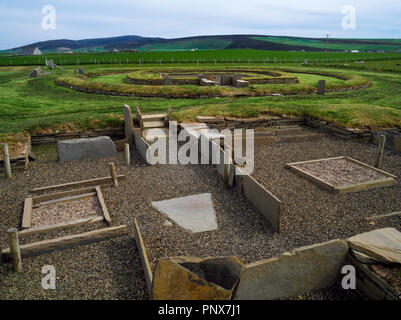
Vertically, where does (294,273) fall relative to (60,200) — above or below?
above

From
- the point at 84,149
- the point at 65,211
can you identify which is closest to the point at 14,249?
the point at 65,211

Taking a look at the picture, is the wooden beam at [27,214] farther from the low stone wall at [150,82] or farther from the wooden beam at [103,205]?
the low stone wall at [150,82]

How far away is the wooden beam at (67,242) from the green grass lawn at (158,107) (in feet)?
27.2

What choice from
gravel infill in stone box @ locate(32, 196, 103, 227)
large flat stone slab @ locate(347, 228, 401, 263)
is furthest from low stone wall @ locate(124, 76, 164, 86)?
large flat stone slab @ locate(347, 228, 401, 263)

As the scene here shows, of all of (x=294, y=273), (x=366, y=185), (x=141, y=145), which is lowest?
(x=294, y=273)

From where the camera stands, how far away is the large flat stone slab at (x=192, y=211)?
717 centimetres

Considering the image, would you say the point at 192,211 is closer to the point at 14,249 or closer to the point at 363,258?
the point at 14,249

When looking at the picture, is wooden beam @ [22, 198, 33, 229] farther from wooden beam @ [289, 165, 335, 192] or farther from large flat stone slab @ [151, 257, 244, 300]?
wooden beam @ [289, 165, 335, 192]

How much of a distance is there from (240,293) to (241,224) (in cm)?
260

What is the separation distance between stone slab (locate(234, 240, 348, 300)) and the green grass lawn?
33.6ft

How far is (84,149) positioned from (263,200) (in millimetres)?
7569

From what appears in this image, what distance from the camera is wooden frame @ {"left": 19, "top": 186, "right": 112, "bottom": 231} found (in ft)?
23.0

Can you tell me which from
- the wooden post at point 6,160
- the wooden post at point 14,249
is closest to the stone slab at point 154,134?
the wooden post at point 6,160

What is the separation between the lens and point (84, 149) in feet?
38.5
